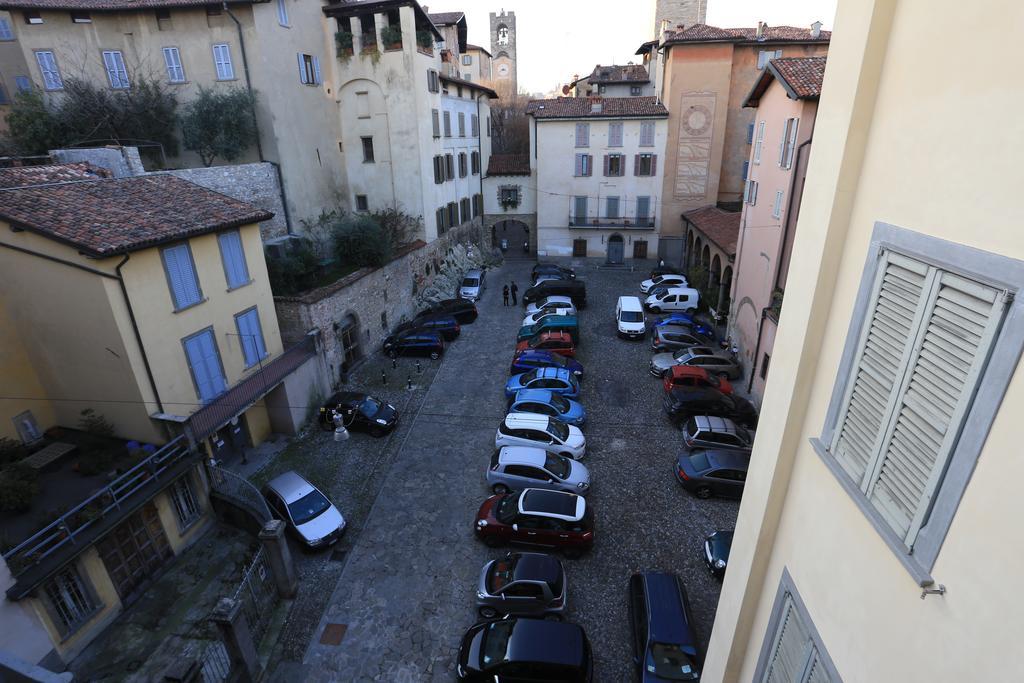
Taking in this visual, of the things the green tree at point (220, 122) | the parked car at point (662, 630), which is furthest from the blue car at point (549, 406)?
the green tree at point (220, 122)

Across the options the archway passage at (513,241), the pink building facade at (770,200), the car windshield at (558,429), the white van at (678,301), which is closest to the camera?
the car windshield at (558,429)

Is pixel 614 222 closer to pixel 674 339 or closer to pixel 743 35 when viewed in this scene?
pixel 743 35

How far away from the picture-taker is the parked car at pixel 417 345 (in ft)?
72.5

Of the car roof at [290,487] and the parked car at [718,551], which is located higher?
the car roof at [290,487]

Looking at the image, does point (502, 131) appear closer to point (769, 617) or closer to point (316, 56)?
point (316, 56)

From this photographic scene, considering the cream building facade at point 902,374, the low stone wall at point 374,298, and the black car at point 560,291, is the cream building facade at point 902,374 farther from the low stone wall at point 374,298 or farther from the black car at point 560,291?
the black car at point 560,291

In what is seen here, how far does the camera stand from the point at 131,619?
1112 cm

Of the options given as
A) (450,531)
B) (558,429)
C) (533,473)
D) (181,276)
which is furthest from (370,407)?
(181,276)

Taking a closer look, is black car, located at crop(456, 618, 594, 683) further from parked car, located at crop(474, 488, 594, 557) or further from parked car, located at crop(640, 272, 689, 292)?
parked car, located at crop(640, 272, 689, 292)

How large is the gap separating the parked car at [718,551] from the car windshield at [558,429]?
4.88 metres

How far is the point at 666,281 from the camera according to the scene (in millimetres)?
27859

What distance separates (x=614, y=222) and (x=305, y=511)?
27374 millimetres

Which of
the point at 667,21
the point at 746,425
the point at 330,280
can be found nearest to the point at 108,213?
the point at 330,280

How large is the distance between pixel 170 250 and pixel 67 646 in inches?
348
